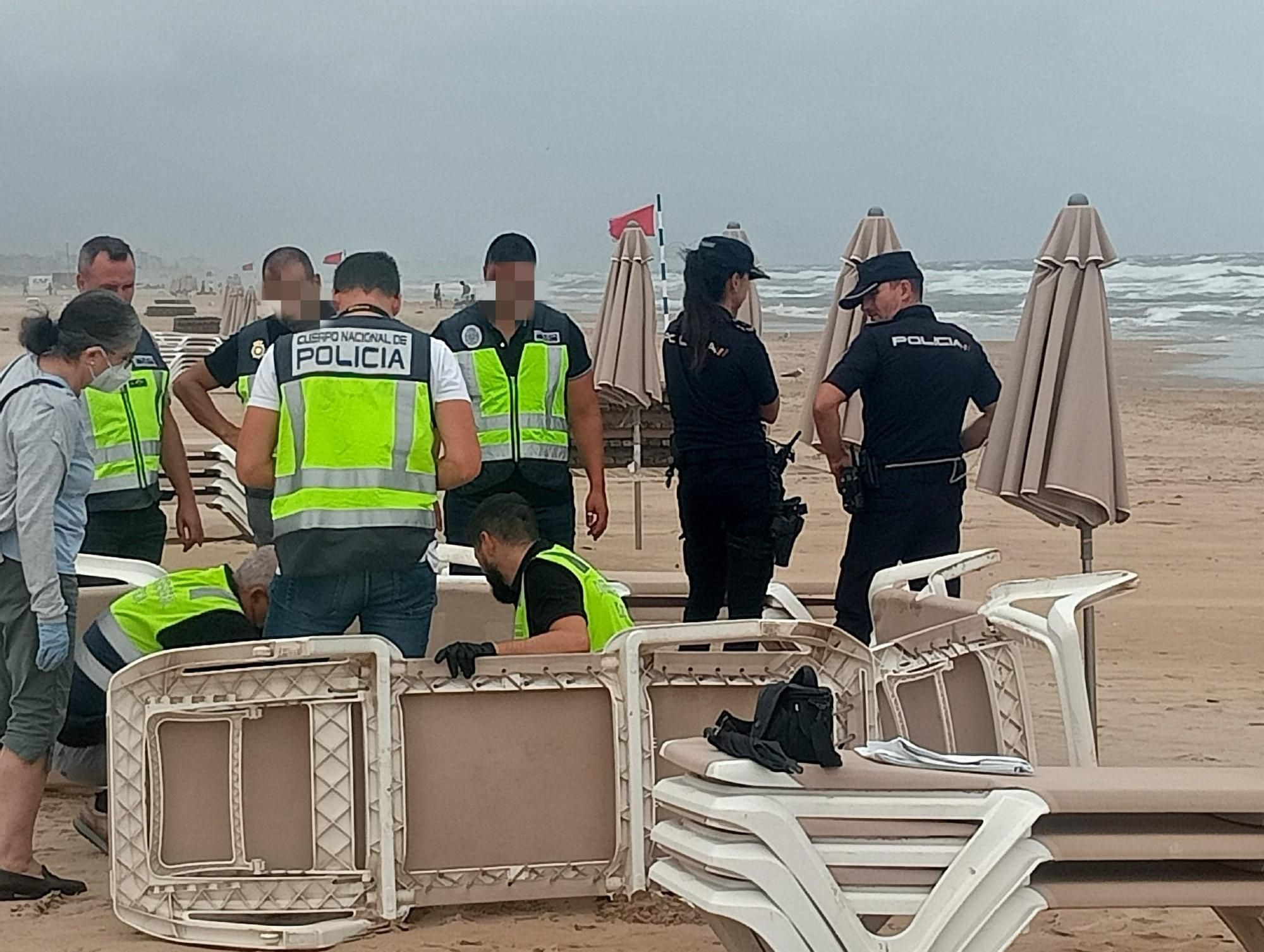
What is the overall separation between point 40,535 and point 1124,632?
6.79 m

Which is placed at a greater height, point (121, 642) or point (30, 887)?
point (121, 642)

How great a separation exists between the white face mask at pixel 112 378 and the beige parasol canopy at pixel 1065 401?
303 cm

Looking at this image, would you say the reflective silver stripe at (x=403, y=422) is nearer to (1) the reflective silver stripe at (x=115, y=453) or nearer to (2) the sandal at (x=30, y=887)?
(2) the sandal at (x=30, y=887)

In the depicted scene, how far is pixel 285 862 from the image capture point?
14.7 feet

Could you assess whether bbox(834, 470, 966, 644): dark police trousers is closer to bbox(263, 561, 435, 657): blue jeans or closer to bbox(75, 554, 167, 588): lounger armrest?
bbox(263, 561, 435, 657): blue jeans

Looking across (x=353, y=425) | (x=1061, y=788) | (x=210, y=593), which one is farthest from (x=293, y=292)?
(x=1061, y=788)

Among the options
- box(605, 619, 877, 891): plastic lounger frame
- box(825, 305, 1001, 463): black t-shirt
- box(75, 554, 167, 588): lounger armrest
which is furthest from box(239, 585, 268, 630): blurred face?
box(825, 305, 1001, 463): black t-shirt

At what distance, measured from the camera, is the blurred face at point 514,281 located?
602 centimetres

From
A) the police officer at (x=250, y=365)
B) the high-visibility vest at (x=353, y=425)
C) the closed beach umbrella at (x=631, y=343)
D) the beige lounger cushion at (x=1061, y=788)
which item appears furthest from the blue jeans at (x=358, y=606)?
the closed beach umbrella at (x=631, y=343)

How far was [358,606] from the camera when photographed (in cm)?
481

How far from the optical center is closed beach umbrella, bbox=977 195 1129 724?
632 centimetres

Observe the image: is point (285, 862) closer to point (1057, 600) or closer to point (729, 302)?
point (1057, 600)

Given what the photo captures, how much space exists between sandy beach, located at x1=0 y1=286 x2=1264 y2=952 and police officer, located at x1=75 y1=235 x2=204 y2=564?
100cm

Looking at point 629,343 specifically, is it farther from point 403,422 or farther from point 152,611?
point 403,422
